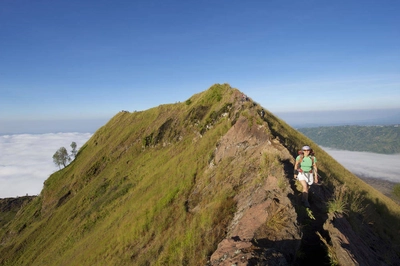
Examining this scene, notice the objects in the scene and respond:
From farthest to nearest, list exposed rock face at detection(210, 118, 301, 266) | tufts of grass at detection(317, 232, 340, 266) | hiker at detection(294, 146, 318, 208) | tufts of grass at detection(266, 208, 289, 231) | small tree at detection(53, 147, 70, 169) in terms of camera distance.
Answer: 1. small tree at detection(53, 147, 70, 169)
2. hiker at detection(294, 146, 318, 208)
3. tufts of grass at detection(266, 208, 289, 231)
4. tufts of grass at detection(317, 232, 340, 266)
5. exposed rock face at detection(210, 118, 301, 266)

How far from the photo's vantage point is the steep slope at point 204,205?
27.5ft

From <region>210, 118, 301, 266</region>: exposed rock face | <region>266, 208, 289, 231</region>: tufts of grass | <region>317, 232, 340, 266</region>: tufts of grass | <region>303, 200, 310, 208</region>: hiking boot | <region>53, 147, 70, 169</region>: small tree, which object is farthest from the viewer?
<region>53, 147, 70, 169</region>: small tree

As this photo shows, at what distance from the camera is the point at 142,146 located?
36.1 metres

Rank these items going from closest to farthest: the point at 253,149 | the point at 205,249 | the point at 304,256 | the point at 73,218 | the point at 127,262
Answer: the point at 304,256 < the point at 205,249 < the point at 127,262 < the point at 253,149 < the point at 73,218

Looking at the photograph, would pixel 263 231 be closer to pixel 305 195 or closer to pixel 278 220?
pixel 278 220

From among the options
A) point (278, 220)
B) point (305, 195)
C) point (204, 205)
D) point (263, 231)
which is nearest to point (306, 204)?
point (305, 195)

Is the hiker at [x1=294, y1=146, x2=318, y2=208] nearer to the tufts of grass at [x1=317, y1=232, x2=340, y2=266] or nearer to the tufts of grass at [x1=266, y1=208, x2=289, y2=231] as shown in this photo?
the tufts of grass at [x1=266, y1=208, x2=289, y2=231]

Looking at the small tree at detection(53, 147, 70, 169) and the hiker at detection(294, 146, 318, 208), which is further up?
the hiker at detection(294, 146, 318, 208)

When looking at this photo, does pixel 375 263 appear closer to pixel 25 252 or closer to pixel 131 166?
pixel 131 166

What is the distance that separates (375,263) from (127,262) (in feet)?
44.3

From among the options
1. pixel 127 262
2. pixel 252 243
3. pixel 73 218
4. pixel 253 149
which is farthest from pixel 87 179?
pixel 252 243

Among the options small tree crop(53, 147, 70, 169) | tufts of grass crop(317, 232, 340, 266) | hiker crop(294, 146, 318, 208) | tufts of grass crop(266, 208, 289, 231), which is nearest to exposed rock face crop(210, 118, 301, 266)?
tufts of grass crop(266, 208, 289, 231)

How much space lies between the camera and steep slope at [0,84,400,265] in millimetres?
8375

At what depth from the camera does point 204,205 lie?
14758mm
